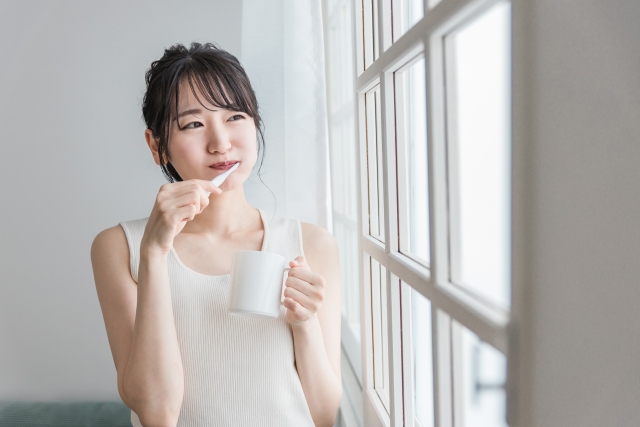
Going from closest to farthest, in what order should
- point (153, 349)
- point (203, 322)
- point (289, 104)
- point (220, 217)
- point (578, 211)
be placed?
point (578, 211), point (153, 349), point (203, 322), point (220, 217), point (289, 104)

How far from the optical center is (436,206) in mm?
623

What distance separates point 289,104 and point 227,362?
0.67m

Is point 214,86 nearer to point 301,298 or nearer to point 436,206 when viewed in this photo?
point 301,298

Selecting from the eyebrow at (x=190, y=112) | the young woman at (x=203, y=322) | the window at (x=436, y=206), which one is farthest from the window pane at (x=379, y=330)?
the eyebrow at (x=190, y=112)

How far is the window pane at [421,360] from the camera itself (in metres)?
0.80

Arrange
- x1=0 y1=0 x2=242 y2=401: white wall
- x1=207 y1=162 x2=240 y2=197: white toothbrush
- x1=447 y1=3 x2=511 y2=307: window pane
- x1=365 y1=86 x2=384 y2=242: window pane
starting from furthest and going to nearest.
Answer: x1=0 y1=0 x2=242 y2=401: white wall → x1=365 y1=86 x2=384 y2=242: window pane → x1=207 y1=162 x2=240 y2=197: white toothbrush → x1=447 y1=3 x2=511 y2=307: window pane

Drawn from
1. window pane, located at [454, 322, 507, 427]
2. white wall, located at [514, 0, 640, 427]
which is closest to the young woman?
window pane, located at [454, 322, 507, 427]

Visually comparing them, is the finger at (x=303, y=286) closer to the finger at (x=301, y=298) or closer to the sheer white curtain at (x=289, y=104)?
the finger at (x=301, y=298)

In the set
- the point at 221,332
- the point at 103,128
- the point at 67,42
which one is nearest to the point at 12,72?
the point at 67,42

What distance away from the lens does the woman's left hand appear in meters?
0.86

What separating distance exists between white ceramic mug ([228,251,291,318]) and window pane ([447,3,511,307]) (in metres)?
0.30

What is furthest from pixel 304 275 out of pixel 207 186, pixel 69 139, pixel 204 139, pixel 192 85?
pixel 69 139

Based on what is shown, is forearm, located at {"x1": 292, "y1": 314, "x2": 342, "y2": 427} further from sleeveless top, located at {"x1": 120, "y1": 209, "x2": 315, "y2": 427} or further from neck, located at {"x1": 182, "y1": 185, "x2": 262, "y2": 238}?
neck, located at {"x1": 182, "y1": 185, "x2": 262, "y2": 238}

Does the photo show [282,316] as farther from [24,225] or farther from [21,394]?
[21,394]
